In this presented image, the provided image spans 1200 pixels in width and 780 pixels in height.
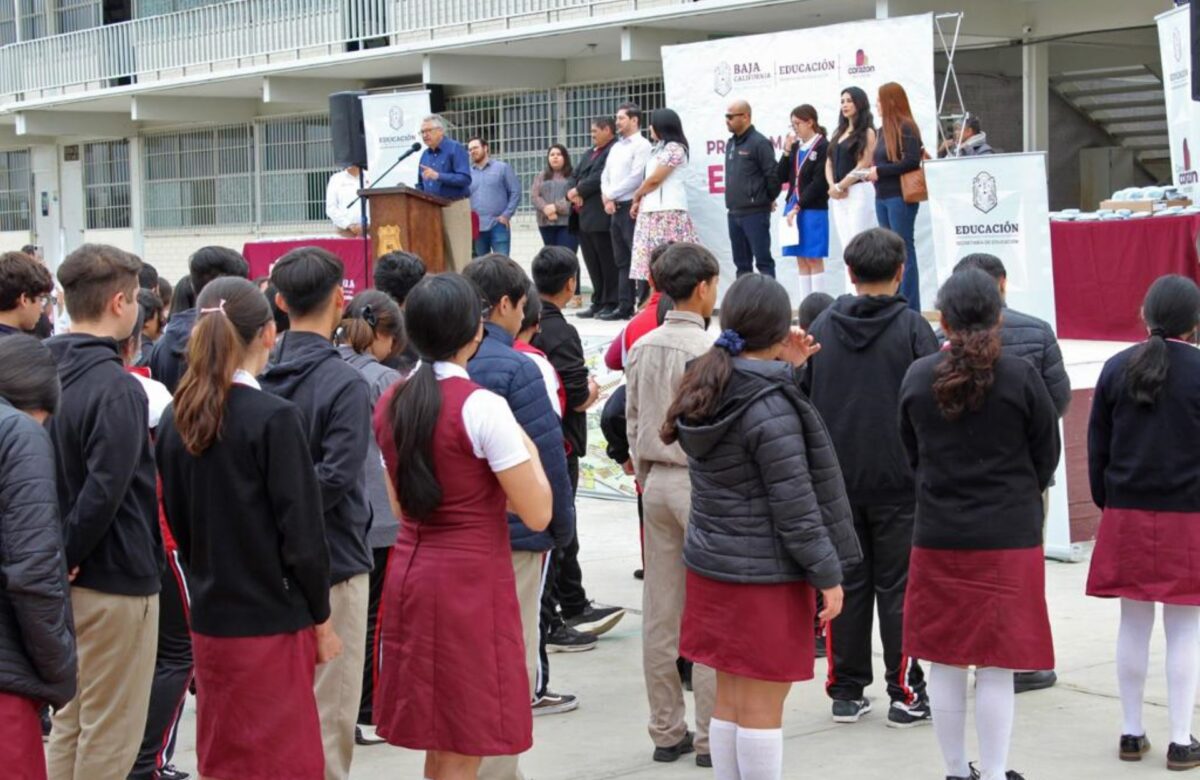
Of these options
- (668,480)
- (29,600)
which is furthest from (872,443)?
(29,600)

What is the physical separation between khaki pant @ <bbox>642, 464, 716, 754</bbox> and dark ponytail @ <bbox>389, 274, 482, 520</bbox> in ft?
4.44

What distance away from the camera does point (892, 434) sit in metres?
5.77

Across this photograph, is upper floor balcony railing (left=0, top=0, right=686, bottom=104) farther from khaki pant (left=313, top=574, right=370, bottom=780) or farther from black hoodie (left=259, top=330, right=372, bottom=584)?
khaki pant (left=313, top=574, right=370, bottom=780)

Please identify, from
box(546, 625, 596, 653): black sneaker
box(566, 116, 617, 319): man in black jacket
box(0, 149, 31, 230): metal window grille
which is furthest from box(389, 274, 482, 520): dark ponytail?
box(0, 149, 31, 230): metal window grille

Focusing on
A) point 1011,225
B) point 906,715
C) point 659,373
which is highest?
point 1011,225

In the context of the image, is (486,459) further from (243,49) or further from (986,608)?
(243,49)

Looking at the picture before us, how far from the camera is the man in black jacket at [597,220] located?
47.6 feet

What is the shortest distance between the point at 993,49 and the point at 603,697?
1283 cm

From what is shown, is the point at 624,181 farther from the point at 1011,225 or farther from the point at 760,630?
the point at 760,630

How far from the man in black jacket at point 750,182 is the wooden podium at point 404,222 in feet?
7.92

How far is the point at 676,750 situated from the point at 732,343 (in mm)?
1788

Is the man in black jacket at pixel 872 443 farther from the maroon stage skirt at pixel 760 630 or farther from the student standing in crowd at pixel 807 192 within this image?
the student standing in crowd at pixel 807 192

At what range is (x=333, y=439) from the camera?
4.62 metres

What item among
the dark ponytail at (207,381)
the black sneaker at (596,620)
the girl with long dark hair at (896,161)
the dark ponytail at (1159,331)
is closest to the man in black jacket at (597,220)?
the girl with long dark hair at (896,161)
